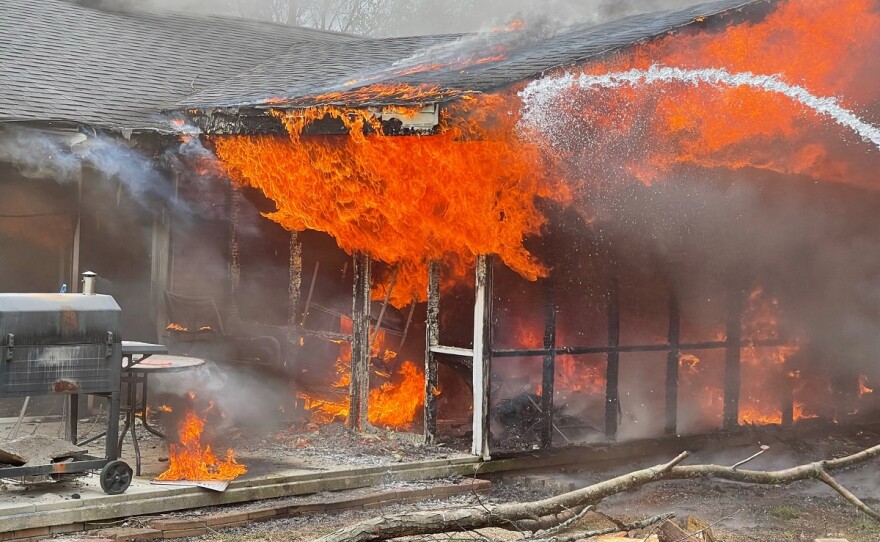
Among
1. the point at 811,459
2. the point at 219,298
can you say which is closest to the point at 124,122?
the point at 219,298

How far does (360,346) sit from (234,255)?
7.24 feet

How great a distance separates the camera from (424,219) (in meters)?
9.38

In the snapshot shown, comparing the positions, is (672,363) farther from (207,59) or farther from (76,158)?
(207,59)

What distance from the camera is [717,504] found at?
9039 mm

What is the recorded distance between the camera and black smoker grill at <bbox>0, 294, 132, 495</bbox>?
704cm

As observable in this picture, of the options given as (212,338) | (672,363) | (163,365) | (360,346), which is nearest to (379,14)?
(212,338)

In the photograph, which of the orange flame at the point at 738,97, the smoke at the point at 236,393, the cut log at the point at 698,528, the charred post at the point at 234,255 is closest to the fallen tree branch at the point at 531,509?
the cut log at the point at 698,528

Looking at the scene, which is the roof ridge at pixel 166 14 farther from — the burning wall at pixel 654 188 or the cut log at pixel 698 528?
the cut log at pixel 698 528

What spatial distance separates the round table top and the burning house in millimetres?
1989

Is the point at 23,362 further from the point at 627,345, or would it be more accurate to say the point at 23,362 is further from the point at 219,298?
the point at 627,345

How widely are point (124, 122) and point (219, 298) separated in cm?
221

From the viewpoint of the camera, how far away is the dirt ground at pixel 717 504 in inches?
308

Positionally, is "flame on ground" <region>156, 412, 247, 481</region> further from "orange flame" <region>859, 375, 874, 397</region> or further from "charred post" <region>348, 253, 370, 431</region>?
"orange flame" <region>859, 375, 874, 397</region>

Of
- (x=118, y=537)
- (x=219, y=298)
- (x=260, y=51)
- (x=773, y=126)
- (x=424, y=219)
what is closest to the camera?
(x=118, y=537)
